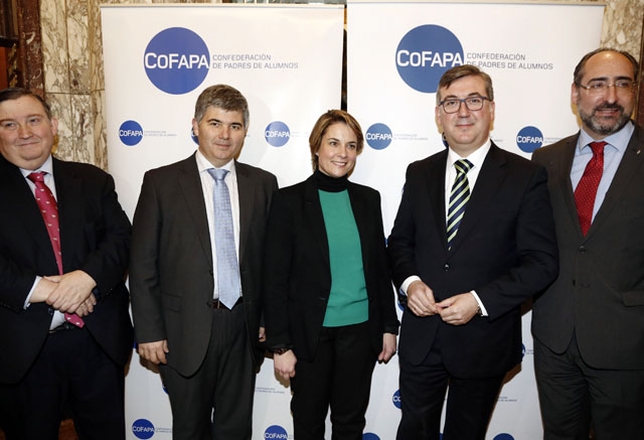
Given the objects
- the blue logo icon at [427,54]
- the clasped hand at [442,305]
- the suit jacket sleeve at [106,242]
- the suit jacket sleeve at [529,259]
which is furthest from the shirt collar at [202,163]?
the suit jacket sleeve at [529,259]

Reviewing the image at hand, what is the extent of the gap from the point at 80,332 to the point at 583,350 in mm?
2502

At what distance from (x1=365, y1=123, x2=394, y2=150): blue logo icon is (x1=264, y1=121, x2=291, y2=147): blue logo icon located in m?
0.55

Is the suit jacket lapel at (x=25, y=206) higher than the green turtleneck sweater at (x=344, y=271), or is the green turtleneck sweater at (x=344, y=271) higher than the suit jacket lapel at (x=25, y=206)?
the suit jacket lapel at (x=25, y=206)

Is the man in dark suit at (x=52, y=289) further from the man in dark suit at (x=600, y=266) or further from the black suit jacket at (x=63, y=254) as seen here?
the man in dark suit at (x=600, y=266)

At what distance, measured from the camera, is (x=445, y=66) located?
3.00 meters

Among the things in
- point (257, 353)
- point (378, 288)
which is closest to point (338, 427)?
point (257, 353)

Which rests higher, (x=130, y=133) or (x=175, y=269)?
(x=130, y=133)

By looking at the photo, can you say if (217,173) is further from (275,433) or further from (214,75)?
(275,433)

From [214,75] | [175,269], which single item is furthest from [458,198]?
[214,75]

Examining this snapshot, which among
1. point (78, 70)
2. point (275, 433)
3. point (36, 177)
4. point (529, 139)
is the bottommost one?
point (275, 433)

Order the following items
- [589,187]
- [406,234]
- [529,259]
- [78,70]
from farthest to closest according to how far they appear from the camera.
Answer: [78,70] < [406,234] < [589,187] < [529,259]

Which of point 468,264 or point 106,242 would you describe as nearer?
point 468,264

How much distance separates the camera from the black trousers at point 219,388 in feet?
7.95

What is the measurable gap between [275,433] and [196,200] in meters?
1.90
